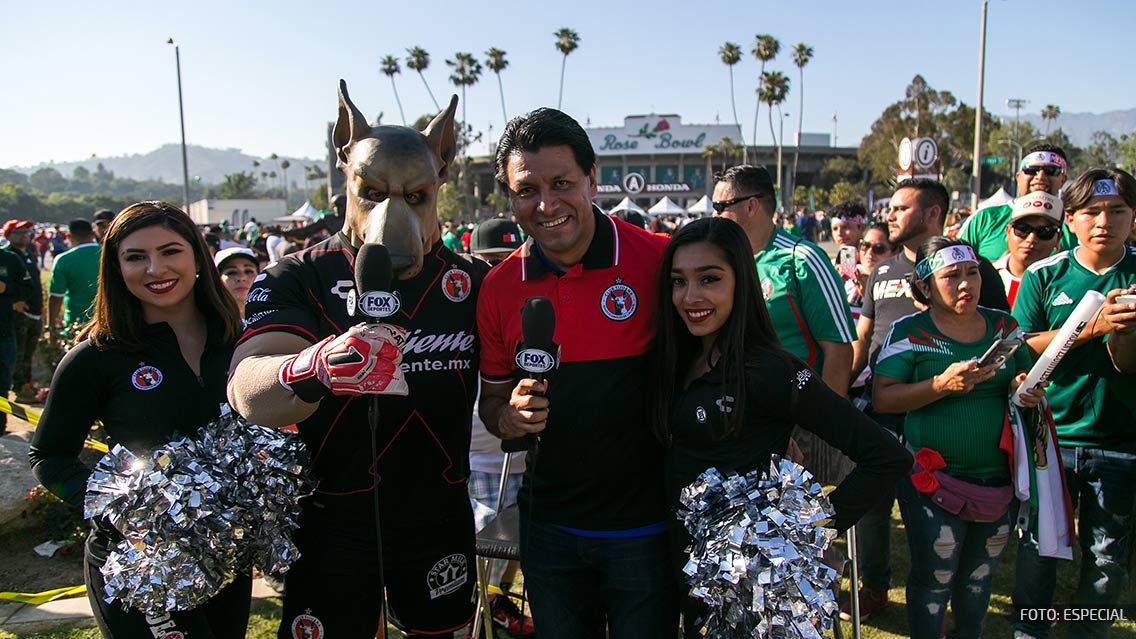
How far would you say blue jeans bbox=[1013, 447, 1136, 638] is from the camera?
3496mm

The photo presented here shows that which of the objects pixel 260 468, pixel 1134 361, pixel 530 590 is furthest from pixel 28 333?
pixel 1134 361

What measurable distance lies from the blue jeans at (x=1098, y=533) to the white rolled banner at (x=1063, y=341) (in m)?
0.75

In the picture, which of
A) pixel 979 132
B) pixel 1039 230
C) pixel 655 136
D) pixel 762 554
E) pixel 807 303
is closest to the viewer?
pixel 762 554

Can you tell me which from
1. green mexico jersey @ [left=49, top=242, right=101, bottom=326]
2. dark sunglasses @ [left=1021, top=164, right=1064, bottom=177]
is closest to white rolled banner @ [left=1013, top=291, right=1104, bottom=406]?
dark sunglasses @ [left=1021, top=164, right=1064, bottom=177]

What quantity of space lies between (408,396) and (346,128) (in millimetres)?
1020

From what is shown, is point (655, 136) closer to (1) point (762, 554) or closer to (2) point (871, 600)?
(2) point (871, 600)

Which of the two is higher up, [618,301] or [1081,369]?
[618,301]

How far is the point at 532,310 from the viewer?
1.90m

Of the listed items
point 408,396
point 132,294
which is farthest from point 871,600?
point 132,294

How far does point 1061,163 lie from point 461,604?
5455 mm

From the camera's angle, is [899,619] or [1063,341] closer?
[1063,341]

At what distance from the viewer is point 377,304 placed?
1.69 m

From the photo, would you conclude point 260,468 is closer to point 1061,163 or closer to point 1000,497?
point 1000,497

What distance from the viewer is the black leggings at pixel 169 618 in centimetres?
243
